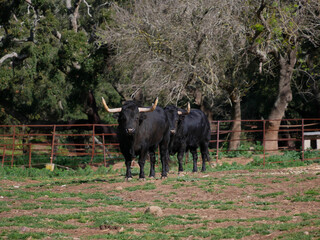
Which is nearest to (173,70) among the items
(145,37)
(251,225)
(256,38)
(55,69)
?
(145,37)

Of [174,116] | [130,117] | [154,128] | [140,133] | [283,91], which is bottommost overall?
[140,133]

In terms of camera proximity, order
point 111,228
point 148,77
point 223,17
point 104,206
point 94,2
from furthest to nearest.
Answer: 1. point 94,2
2. point 148,77
3. point 223,17
4. point 104,206
5. point 111,228

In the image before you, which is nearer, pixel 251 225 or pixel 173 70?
pixel 251 225

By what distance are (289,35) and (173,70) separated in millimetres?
5629

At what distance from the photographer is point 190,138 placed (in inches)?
746

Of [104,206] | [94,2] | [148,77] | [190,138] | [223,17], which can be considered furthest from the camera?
[94,2]

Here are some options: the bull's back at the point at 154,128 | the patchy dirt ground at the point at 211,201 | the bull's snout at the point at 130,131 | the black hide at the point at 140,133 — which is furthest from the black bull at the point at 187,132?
the bull's snout at the point at 130,131

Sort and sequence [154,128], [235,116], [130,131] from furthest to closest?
[235,116]
[154,128]
[130,131]

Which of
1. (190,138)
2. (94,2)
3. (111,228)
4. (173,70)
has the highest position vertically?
(94,2)

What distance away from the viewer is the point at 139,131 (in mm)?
14969

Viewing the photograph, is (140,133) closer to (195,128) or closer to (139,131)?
(139,131)

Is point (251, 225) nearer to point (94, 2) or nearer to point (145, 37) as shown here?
point (145, 37)

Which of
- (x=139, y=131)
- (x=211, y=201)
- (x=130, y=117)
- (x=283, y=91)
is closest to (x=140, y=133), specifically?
(x=139, y=131)

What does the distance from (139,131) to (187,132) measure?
156 inches
